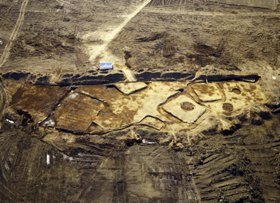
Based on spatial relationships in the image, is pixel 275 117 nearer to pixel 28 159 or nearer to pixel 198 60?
pixel 198 60

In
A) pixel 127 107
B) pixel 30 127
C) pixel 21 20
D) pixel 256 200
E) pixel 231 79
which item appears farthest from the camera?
pixel 21 20

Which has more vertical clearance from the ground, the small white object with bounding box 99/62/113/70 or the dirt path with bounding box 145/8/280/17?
the dirt path with bounding box 145/8/280/17

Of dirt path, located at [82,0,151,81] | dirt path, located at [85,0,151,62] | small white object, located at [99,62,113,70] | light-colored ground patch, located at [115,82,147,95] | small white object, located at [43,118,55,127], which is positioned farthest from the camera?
dirt path, located at [85,0,151,62]

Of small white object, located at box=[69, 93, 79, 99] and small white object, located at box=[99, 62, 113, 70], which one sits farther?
small white object, located at box=[99, 62, 113, 70]

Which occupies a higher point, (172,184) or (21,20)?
(21,20)

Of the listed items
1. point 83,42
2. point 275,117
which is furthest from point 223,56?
point 83,42

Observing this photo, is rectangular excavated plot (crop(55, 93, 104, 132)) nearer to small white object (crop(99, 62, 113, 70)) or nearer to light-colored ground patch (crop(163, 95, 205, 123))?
small white object (crop(99, 62, 113, 70))

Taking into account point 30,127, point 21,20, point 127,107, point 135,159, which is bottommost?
point 135,159

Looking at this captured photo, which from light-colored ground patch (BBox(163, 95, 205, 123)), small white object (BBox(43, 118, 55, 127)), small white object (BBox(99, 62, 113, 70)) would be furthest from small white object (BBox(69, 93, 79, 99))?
light-colored ground patch (BBox(163, 95, 205, 123))
